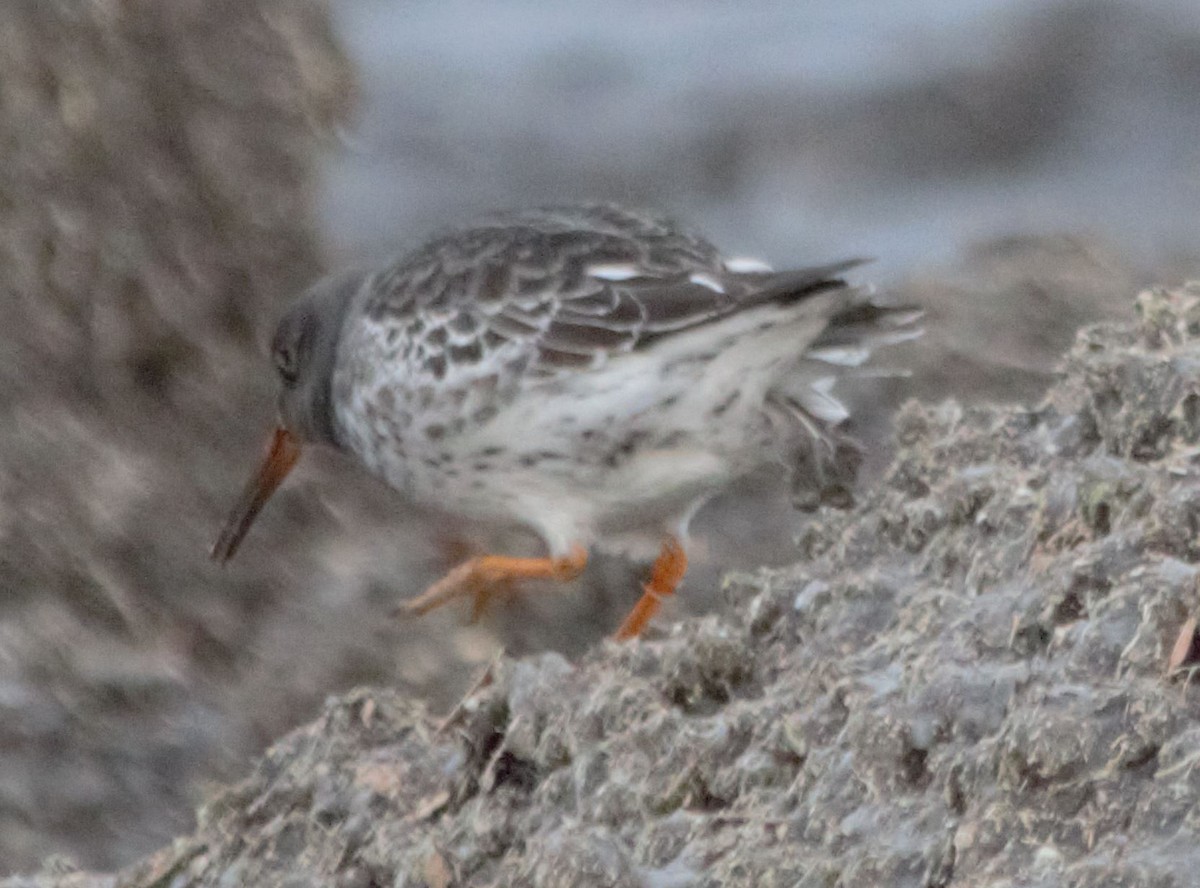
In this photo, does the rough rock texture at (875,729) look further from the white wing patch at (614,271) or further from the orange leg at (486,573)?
Result: the orange leg at (486,573)

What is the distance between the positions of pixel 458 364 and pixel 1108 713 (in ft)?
10.3

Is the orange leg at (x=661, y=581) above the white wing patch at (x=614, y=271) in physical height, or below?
below

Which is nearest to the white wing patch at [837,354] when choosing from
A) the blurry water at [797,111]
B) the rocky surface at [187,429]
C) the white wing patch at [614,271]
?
the rocky surface at [187,429]

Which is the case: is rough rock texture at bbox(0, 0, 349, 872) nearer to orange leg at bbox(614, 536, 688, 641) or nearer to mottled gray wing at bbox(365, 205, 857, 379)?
mottled gray wing at bbox(365, 205, 857, 379)

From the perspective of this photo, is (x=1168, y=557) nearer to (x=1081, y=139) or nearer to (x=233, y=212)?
(x=233, y=212)

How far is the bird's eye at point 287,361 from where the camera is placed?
621 centimetres

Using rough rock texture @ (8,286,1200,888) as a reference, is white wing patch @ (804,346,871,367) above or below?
below

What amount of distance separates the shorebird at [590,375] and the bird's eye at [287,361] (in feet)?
1.44

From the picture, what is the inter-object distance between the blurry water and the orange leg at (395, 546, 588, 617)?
17.6ft

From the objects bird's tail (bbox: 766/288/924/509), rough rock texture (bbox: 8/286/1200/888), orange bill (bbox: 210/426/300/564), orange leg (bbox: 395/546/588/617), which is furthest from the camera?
orange bill (bbox: 210/426/300/564)

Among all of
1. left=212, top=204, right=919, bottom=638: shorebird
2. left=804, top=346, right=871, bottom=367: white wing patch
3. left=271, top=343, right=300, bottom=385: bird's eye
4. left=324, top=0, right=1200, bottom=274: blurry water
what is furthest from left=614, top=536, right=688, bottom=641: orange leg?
left=324, top=0, right=1200, bottom=274: blurry water

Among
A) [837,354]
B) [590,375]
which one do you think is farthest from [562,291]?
[837,354]

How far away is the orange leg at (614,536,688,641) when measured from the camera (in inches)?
223

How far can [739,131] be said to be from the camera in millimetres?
→ 14031
